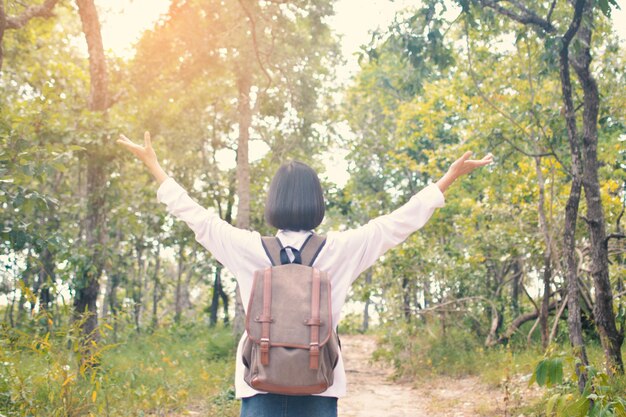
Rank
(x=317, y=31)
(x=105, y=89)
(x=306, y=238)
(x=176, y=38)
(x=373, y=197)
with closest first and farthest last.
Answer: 1. (x=306, y=238)
2. (x=105, y=89)
3. (x=317, y=31)
4. (x=176, y=38)
5. (x=373, y=197)

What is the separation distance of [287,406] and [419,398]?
7.64m

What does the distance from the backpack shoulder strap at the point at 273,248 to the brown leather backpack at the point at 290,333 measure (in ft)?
0.32

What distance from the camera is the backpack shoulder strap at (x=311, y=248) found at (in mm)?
2627

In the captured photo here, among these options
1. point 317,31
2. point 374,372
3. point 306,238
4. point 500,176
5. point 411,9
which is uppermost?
point 317,31

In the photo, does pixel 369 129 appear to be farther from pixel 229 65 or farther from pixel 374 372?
pixel 374 372

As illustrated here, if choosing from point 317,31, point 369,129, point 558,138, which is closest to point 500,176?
point 558,138

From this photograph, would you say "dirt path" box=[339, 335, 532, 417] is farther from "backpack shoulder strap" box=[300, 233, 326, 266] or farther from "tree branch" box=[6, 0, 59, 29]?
"tree branch" box=[6, 0, 59, 29]

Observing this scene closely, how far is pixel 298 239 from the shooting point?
2.69 m

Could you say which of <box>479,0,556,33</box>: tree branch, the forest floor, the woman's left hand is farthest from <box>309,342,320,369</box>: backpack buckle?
<box>479,0,556,33</box>: tree branch

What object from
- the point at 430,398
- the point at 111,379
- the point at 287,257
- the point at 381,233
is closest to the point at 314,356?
the point at 287,257

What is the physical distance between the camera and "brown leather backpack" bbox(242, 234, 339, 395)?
2406 mm

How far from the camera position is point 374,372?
13344 mm

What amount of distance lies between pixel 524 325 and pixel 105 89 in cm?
946

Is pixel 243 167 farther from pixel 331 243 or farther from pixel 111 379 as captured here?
pixel 331 243
